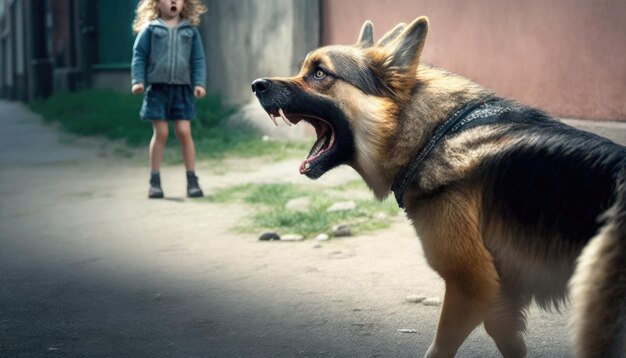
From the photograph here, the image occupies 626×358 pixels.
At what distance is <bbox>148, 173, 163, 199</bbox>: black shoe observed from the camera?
7586 millimetres

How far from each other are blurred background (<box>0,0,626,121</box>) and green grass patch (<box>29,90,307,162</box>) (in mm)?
543

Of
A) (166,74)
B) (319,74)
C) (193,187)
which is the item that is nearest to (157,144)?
(193,187)

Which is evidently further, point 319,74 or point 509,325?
point 319,74

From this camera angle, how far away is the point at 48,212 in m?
7.11

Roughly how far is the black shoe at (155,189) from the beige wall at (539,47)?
3.20 metres

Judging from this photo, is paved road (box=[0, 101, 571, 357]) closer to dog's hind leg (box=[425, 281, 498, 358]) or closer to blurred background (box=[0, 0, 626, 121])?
dog's hind leg (box=[425, 281, 498, 358])

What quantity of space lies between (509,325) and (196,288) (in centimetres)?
193

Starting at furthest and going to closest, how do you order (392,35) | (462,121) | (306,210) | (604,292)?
(306,210), (392,35), (462,121), (604,292)

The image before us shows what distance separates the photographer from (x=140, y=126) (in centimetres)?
1258

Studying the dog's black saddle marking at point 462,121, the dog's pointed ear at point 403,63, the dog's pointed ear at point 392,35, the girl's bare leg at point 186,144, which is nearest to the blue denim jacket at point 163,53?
the girl's bare leg at point 186,144

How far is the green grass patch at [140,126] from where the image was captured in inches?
400

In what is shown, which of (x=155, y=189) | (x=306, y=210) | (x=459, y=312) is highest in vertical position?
(x=459, y=312)

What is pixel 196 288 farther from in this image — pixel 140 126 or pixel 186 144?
pixel 140 126

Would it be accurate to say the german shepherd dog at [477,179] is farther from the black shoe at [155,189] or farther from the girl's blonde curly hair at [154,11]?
the girl's blonde curly hair at [154,11]
